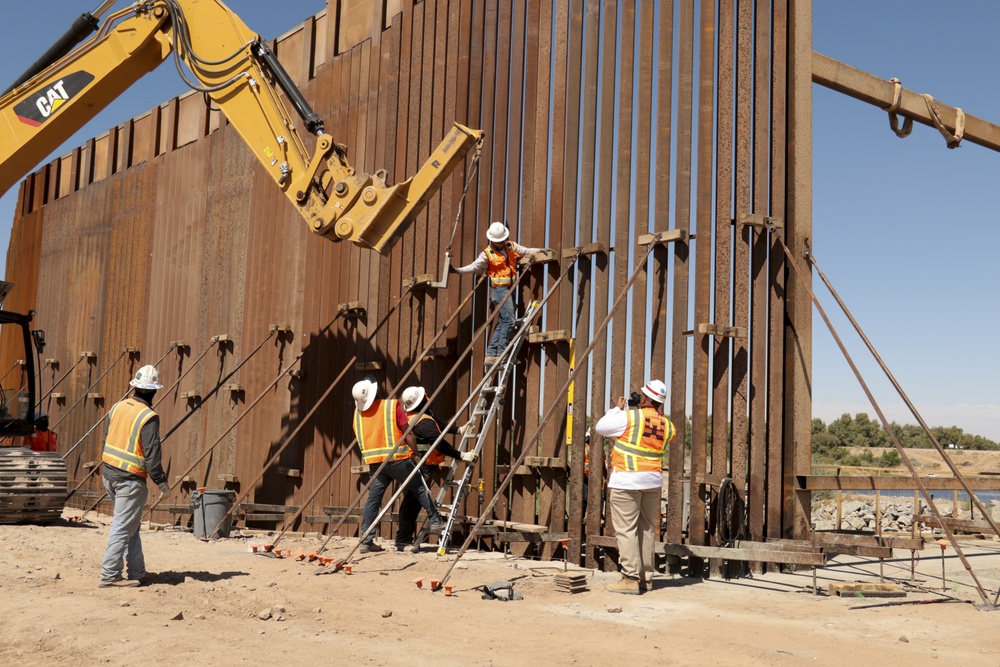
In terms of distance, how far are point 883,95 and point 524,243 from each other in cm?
444

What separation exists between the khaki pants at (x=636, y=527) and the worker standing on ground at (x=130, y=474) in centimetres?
395

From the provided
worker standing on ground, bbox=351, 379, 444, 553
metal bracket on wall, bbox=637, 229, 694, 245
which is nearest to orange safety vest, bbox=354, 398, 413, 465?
worker standing on ground, bbox=351, 379, 444, 553

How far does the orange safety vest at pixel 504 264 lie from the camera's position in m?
12.2

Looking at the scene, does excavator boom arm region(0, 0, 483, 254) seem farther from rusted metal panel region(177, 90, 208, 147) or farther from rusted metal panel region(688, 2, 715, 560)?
rusted metal panel region(177, 90, 208, 147)

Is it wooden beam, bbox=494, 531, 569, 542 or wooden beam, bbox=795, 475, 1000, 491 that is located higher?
wooden beam, bbox=795, 475, 1000, 491

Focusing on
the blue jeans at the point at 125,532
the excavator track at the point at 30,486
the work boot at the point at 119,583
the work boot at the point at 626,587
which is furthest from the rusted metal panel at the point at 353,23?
the work boot at the point at 626,587

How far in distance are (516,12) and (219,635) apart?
8.83 meters

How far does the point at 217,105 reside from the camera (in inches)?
539

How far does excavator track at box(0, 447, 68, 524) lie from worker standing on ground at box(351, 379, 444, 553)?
4.29m

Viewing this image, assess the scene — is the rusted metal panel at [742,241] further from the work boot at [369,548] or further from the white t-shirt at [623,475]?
the work boot at [369,548]

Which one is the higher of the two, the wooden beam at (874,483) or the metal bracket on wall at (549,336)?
the metal bracket on wall at (549,336)

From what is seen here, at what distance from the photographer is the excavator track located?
12711 millimetres

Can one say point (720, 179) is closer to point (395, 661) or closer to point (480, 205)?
point (480, 205)

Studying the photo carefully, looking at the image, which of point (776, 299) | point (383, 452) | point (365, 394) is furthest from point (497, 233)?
point (776, 299)
